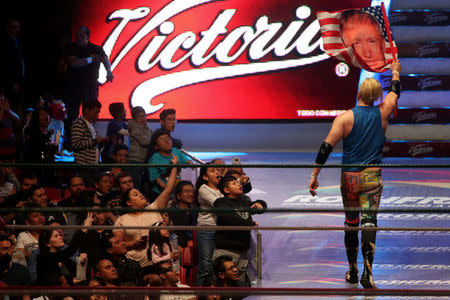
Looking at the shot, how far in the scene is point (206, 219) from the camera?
531 centimetres

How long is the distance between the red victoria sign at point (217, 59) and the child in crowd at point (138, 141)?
403 cm

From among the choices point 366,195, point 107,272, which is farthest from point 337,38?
point 107,272

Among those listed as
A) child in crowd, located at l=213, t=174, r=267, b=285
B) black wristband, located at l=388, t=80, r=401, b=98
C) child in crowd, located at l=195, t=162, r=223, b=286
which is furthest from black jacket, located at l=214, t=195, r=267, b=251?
black wristband, located at l=388, t=80, r=401, b=98

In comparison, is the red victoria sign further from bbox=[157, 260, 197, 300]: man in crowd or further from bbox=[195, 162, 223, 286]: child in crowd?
bbox=[157, 260, 197, 300]: man in crowd

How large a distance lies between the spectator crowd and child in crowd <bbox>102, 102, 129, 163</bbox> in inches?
2.1

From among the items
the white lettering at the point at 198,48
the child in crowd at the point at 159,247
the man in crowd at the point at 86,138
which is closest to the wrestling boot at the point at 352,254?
the child in crowd at the point at 159,247

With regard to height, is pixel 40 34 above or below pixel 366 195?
above

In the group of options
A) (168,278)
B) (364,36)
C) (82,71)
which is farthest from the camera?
(82,71)

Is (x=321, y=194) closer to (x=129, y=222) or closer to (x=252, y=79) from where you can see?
(x=129, y=222)

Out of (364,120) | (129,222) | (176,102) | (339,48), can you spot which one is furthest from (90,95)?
(364,120)

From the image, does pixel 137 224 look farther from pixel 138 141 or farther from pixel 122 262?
pixel 138 141

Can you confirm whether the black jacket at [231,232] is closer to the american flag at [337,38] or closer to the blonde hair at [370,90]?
the blonde hair at [370,90]

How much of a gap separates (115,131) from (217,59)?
3.83m

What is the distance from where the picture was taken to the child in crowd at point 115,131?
7.82m
